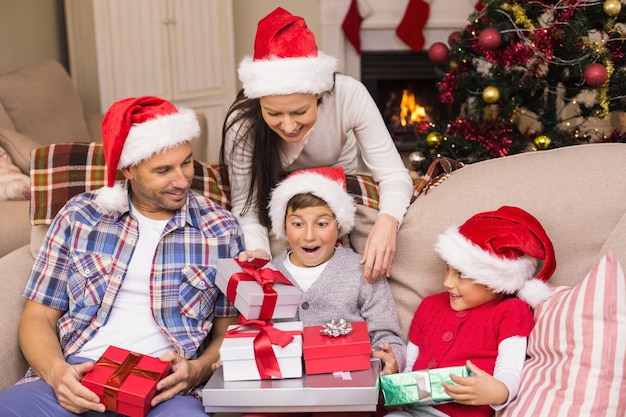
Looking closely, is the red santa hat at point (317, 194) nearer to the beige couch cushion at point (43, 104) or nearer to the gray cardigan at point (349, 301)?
the gray cardigan at point (349, 301)

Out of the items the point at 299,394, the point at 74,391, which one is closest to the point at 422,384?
the point at 299,394

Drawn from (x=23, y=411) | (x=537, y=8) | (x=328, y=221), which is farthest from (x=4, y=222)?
(x=537, y=8)

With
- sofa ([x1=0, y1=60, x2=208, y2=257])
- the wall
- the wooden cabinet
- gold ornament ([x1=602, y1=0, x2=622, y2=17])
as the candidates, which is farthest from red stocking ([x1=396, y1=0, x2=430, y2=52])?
gold ornament ([x1=602, y1=0, x2=622, y2=17])

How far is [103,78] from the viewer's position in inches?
184

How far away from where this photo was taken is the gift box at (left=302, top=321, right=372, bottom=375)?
1668 millimetres

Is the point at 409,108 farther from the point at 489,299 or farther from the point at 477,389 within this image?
the point at 477,389

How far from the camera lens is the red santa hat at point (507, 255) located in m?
1.79

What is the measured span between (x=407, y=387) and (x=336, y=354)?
0.17 m

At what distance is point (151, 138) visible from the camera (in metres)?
1.95

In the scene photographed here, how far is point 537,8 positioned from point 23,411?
2308mm

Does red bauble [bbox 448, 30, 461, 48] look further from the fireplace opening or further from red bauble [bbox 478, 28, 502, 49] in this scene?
the fireplace opening

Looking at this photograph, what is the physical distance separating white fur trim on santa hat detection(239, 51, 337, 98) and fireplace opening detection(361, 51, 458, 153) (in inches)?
136

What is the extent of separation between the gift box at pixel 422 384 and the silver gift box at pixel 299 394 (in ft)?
0.19

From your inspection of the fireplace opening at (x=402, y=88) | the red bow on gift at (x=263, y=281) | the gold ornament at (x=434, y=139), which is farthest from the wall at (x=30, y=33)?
the red bow on gift at (x=263, y=281)
